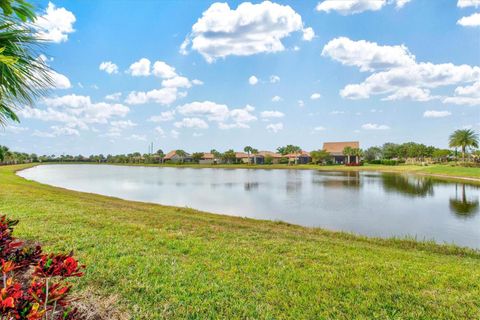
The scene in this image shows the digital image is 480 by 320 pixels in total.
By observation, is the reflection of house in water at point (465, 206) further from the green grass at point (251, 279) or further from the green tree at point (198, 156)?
the green tree at point (198, 156)

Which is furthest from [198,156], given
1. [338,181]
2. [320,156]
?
[338,181]

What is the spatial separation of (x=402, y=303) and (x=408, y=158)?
3815 inches

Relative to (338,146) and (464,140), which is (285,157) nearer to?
(338,146)

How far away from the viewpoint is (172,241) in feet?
19.0

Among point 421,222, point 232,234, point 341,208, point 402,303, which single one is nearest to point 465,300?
point 402,303

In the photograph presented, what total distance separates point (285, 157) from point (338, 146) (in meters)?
18.3

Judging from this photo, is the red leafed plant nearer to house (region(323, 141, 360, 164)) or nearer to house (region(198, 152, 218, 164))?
house (region(323, 141, 360, 164))

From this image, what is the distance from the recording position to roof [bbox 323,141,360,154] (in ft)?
300

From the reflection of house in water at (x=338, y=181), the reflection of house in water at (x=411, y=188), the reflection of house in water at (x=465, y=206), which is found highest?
the reflection of house in water at (x=338, y=181)

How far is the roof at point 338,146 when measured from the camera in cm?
9131

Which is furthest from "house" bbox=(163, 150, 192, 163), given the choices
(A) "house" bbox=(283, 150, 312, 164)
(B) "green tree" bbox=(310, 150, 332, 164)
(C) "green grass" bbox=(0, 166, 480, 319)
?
(C) "green grass" bbox=(0, 166, 480, 319)

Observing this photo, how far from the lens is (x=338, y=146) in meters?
93.7

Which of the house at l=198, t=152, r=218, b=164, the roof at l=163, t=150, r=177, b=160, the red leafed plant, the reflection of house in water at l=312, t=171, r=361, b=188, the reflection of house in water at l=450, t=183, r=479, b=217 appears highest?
the roof at l=163, t=150, r=177, b=160

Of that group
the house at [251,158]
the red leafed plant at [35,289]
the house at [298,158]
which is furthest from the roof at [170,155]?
the red leafed plant at [35,289]
